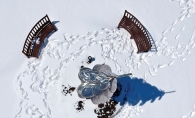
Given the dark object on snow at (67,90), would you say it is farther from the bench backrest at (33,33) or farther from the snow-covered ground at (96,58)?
the bench backrest at (33,33)

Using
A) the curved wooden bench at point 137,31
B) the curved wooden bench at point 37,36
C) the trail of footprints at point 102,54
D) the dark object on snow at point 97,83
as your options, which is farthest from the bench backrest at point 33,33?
the curved wooden bench at point 137,31

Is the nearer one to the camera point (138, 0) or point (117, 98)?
point (117, 98)

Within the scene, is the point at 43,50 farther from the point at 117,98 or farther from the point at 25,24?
the point at 117,98

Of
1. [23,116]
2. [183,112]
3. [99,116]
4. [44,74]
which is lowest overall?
[183,112]

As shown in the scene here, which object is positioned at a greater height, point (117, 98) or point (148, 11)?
point (148, 11)

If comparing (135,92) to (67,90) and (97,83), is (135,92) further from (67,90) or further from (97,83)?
(67,90)

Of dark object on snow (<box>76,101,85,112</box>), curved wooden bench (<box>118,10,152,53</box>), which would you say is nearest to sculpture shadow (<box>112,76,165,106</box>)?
dark object on snow (<box>76,101,85,112</box>)

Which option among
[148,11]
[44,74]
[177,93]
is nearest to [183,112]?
[177,93]

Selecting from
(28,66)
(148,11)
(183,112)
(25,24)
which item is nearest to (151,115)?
(183,112)
